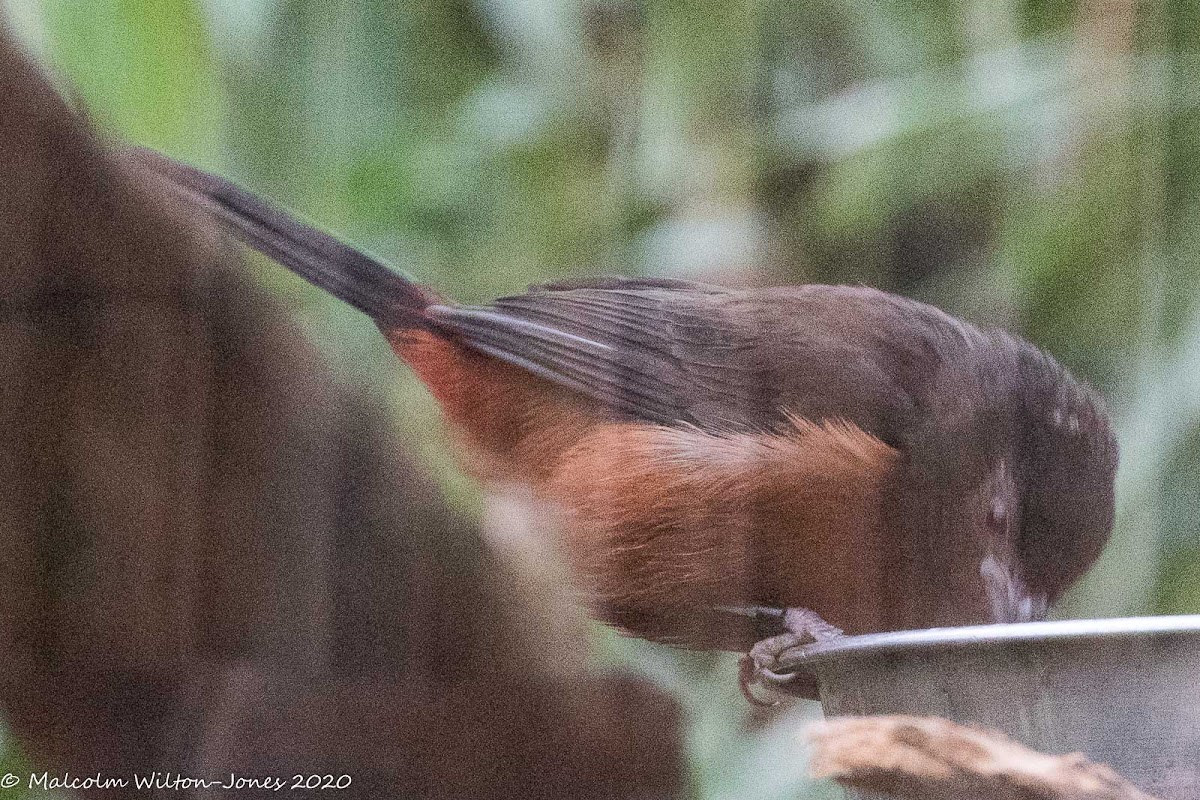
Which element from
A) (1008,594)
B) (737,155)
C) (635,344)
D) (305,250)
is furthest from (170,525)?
(1008,594)

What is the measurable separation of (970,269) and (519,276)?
423mm

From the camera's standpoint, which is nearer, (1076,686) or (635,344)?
(1076,686)

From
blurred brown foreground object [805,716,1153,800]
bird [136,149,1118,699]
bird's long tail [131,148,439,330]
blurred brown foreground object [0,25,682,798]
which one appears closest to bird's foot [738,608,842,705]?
bird [136,149,1118,699]

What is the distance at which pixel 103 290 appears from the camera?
87cm

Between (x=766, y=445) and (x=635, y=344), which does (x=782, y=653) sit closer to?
(x=766, y=445)

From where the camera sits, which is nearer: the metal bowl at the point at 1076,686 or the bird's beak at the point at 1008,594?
the metal bowl at the point at 1076,686

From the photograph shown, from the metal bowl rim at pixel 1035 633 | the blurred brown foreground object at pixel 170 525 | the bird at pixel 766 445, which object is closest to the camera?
the metal bowl rim at pixel 1035 633

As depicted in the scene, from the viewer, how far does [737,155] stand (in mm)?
1008

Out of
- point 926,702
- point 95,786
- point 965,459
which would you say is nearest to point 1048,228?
point 965,459

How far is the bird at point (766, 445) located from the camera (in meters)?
0.98

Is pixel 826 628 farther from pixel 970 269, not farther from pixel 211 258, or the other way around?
pixel 211 258

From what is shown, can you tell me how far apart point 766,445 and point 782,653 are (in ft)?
0.59

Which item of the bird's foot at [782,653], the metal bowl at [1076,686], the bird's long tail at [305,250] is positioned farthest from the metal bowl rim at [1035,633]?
the bird's long tail at [305,250]

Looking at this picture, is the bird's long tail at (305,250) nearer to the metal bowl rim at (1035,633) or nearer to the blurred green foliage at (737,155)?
the blurred green foliage at (737,155)
